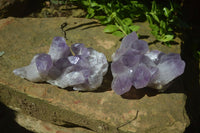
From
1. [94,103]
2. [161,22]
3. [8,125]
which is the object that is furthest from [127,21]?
[8,125]

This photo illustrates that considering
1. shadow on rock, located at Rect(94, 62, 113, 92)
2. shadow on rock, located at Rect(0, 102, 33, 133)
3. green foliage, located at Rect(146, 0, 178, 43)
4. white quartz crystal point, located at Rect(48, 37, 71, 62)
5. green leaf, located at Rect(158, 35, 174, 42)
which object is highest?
white quartz crystal point, located at Rect(48, 37, 71, 62)

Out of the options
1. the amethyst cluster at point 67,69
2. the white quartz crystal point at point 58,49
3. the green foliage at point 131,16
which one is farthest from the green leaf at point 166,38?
the white quartz crystal point at point 58,49

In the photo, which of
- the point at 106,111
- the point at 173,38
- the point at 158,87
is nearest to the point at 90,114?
the point at 106,111

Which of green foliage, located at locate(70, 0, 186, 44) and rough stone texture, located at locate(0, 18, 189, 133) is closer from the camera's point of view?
rough stone texture, located at locate(0, 18, 189, 133)

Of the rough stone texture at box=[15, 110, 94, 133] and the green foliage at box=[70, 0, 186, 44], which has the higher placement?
the green foliage at box=[70, 0, 186, 44]

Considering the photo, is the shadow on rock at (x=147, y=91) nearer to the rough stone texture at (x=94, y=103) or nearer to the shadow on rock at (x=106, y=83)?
the rough stone texture at (x=94, y=103)

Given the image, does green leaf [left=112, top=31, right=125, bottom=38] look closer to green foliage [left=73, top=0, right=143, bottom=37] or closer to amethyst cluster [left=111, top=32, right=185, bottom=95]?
green foliage [left=73, top=0, right=143, bottom=37]

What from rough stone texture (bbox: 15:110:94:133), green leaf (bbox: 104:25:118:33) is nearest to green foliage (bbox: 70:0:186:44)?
green leaf (bbox: 104:25:118:33)
